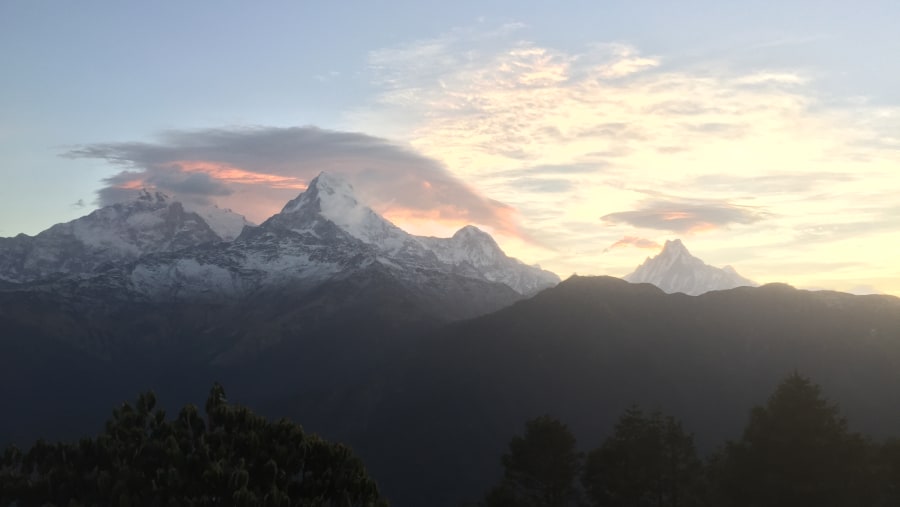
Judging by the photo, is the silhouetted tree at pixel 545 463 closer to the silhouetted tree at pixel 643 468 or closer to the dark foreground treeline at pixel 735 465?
the dark foreground treeline at pixel 735 465

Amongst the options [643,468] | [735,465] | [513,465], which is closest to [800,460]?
[735,465]

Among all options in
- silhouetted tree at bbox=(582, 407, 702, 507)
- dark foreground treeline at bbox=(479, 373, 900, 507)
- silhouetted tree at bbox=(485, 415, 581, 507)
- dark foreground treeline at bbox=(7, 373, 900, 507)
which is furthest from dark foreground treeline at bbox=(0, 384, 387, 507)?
silhouetted tree at bbox=(582, 407, 702, 507)

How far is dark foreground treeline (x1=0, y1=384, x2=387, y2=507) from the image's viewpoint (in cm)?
4238

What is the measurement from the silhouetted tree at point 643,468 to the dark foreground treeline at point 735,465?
0.29 feet

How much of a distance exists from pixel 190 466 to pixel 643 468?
45.0m

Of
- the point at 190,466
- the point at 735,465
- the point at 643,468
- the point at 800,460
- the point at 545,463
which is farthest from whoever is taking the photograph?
the point at 545,463

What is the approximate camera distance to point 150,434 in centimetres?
4781

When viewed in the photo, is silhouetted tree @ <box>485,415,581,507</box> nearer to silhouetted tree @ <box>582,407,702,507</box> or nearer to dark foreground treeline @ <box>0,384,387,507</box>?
silhouetted tree @ <box>582,407,702,507</box>

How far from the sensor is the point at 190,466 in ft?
143

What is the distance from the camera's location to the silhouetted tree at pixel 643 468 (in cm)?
7506

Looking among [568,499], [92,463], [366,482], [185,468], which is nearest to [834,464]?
[568,499]

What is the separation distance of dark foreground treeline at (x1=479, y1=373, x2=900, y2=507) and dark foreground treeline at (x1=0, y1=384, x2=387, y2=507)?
29.4 metres

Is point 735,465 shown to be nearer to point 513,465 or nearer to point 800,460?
point 800,460

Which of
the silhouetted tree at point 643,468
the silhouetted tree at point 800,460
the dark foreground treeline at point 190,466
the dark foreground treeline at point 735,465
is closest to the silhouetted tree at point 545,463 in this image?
the dark foreground treeline at point 735,465
